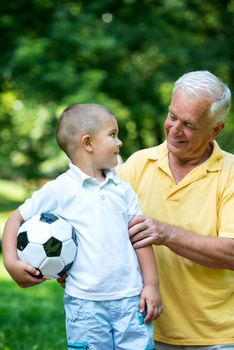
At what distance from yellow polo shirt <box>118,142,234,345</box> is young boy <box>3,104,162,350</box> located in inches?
15.6

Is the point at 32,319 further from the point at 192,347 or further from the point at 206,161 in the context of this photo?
the point at 206,161

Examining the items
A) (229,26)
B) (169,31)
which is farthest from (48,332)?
(229,26)

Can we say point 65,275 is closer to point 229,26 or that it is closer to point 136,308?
point 136,308

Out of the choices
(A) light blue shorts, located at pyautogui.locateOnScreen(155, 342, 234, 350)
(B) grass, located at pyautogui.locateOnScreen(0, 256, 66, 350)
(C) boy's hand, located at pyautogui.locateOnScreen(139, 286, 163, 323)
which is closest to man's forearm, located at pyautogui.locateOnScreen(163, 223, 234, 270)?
(C) boy's hand, located at pyautogui.locateOnScreen(139, 286, 163, 323)

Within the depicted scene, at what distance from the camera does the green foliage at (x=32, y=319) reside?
6.43 meters

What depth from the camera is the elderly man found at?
Answer: 13.4 ft

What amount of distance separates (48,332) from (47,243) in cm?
352

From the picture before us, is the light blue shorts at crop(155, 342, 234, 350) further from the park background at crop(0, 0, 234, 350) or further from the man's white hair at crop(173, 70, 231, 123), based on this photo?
the park background at crop(0, 0, 234, 350)

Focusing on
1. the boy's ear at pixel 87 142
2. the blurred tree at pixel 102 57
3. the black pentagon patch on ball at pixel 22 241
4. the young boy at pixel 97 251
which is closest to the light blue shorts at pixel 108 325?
the young boy at pixel 97 251

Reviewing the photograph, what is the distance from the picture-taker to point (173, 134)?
4102 millimetres

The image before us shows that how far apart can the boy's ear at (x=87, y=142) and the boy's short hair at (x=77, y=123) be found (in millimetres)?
17

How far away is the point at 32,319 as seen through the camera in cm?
751

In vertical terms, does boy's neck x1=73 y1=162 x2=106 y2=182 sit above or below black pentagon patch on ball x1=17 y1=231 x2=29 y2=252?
above

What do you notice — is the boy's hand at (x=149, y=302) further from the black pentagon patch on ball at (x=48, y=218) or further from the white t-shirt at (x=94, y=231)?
the black pentagon patch on ball at (x=48, y=218)
